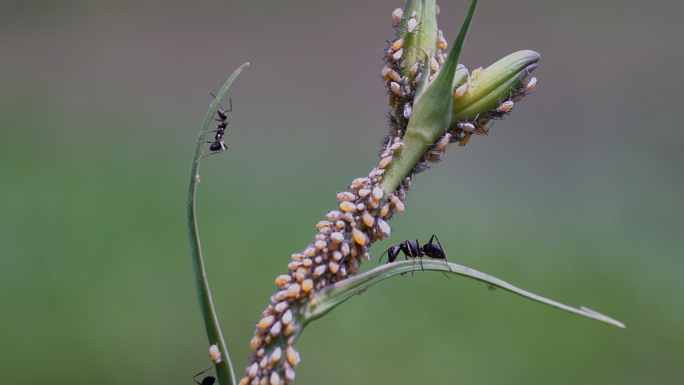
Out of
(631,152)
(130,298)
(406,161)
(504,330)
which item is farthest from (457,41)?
(631,152)

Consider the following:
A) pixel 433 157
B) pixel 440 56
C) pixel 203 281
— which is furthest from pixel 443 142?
pixel 203 281

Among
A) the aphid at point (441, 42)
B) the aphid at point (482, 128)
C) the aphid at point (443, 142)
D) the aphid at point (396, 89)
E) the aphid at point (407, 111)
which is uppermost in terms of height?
the aphid at point (441, 42)

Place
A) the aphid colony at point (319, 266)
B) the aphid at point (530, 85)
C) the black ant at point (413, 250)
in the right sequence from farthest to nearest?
the black ant at point (413, 250) < the aphid at point (530, 85) < the aphid colony at point (319, 266)

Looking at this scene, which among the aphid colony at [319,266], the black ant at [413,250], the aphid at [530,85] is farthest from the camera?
the black ant at [413,250]

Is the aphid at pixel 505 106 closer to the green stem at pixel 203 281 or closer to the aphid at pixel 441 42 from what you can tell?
the aphid at pixel 441 42

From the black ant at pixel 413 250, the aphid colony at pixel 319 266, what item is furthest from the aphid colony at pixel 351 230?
the black ant at pixel 413 250

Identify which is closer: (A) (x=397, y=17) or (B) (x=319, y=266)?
(B) (x=319, y=266)

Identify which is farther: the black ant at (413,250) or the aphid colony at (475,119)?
the black ant at (413,250)

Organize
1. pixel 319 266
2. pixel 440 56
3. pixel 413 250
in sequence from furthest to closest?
pixel 413 250, pixel 440 56, pixel 319 266

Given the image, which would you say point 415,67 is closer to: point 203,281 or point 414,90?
point 414,90
